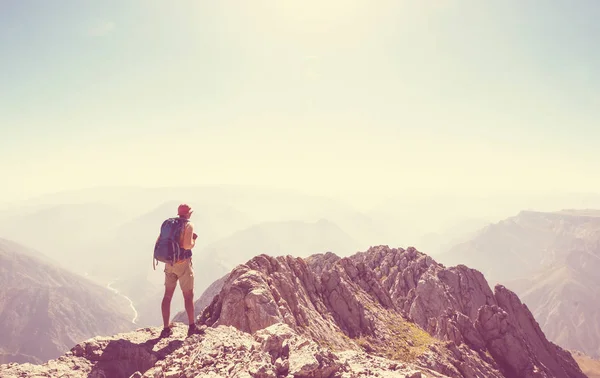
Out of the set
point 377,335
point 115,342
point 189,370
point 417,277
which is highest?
point 189,370

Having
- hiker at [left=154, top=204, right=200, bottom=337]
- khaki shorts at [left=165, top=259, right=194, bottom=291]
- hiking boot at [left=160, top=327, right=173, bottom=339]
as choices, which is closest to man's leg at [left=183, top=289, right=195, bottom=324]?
hiker at [left=154, top=204, right=200, bottom=337]

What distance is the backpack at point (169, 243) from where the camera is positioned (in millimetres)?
13414

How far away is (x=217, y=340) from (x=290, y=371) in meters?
3.75

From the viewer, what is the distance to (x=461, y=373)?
1302 inches

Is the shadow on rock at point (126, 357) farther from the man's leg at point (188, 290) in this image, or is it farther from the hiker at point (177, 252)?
the hiker at point (177, 252)

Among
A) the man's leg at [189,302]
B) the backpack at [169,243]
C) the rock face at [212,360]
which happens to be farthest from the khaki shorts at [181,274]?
the rock face at [212,360]

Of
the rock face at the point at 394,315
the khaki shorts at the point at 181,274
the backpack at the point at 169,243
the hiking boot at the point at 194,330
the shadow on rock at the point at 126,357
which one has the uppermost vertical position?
the backpack at the point at 169,243

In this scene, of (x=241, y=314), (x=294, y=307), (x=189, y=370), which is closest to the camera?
(x=189, y=370)

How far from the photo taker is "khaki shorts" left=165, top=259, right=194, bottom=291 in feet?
46.6

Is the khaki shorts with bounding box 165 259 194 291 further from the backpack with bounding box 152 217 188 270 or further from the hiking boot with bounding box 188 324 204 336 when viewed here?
the hiking boot with bounding box 188 324 204 336

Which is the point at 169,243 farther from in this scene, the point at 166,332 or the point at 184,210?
the point at 166,332

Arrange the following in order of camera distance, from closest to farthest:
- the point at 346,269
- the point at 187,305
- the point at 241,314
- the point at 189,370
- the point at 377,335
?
the point at 189,370 < the point at 187,305 < the point at 241,314 < the point at 377,335 < the point at 346,269

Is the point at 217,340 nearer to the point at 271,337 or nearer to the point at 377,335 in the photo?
the point at 271,337

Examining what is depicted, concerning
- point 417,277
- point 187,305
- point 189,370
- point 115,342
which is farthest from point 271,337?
point 417,277
